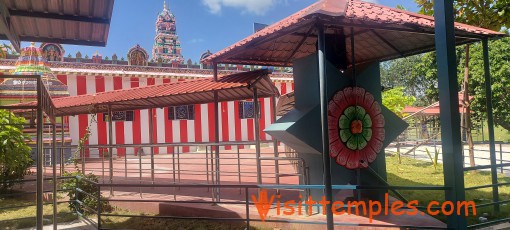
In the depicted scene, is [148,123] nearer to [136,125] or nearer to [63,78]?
[136,125]

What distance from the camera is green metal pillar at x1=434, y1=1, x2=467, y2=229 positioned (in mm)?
3316

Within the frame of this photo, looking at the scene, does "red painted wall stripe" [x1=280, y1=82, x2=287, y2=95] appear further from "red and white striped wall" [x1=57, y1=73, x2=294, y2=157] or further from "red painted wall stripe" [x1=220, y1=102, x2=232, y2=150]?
"red painted wall stripe" [x1=220, y1=102, x2=232, y2=150]

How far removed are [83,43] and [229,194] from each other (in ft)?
11.3

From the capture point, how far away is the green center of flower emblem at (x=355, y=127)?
4.66 m

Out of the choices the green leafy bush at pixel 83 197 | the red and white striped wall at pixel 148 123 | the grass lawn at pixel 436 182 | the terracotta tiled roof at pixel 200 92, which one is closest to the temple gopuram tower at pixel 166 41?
the red and white striped wall at pixel 148 123

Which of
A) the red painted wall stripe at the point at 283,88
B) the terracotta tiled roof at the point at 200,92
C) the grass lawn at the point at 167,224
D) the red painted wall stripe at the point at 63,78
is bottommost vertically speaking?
the grass lawn at the point at 167,224

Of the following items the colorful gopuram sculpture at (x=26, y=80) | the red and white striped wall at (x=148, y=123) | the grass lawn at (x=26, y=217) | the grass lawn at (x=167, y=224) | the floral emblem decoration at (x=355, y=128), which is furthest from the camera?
the red and white striped wall at (x=148, y=123)

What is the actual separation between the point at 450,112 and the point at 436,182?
537cm

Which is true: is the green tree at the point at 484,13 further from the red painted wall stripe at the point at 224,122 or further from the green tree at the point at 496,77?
the red painted wall stripe at the point at 224,122

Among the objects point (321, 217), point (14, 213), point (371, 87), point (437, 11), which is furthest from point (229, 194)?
point (437, 11)

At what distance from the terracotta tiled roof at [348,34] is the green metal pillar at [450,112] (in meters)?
0.47

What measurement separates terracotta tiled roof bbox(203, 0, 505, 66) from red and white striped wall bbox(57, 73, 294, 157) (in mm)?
9224

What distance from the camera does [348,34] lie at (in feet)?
17.6

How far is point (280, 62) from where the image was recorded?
670 cm
